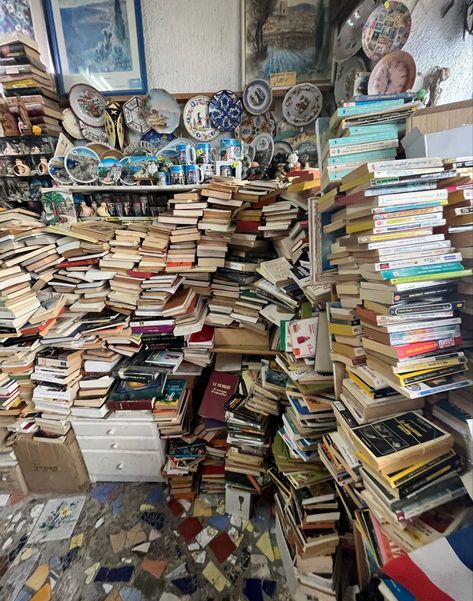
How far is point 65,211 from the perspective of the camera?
1761mm

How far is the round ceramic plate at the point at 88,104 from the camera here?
71.1 inches

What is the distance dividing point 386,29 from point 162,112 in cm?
128

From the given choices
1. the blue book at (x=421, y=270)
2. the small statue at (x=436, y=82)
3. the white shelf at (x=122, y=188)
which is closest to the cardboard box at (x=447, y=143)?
the blue book at (x=421, y=270)

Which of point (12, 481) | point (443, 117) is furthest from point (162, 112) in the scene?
point (12, 481)

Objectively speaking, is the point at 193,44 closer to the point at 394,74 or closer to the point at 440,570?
the point at 394,74

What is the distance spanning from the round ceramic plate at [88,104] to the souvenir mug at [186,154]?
2.09 ft

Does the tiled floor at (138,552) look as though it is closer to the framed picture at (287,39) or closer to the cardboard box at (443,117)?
the cardboard box at (443,117)

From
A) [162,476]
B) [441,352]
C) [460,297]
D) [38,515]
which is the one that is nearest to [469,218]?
[460,297]

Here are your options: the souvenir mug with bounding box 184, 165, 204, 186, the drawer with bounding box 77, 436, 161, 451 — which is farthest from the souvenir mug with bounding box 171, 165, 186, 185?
the drawer with bounding box 77, 436, 161, 451

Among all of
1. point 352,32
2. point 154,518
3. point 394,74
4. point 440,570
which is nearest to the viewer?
point 440,570

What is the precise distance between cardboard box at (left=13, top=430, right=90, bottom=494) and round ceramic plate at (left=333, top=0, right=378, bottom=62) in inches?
104

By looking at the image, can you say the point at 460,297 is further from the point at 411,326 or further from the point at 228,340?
the point at 228,340

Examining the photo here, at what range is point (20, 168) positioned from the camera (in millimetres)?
1810

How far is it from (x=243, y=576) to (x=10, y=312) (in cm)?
166
